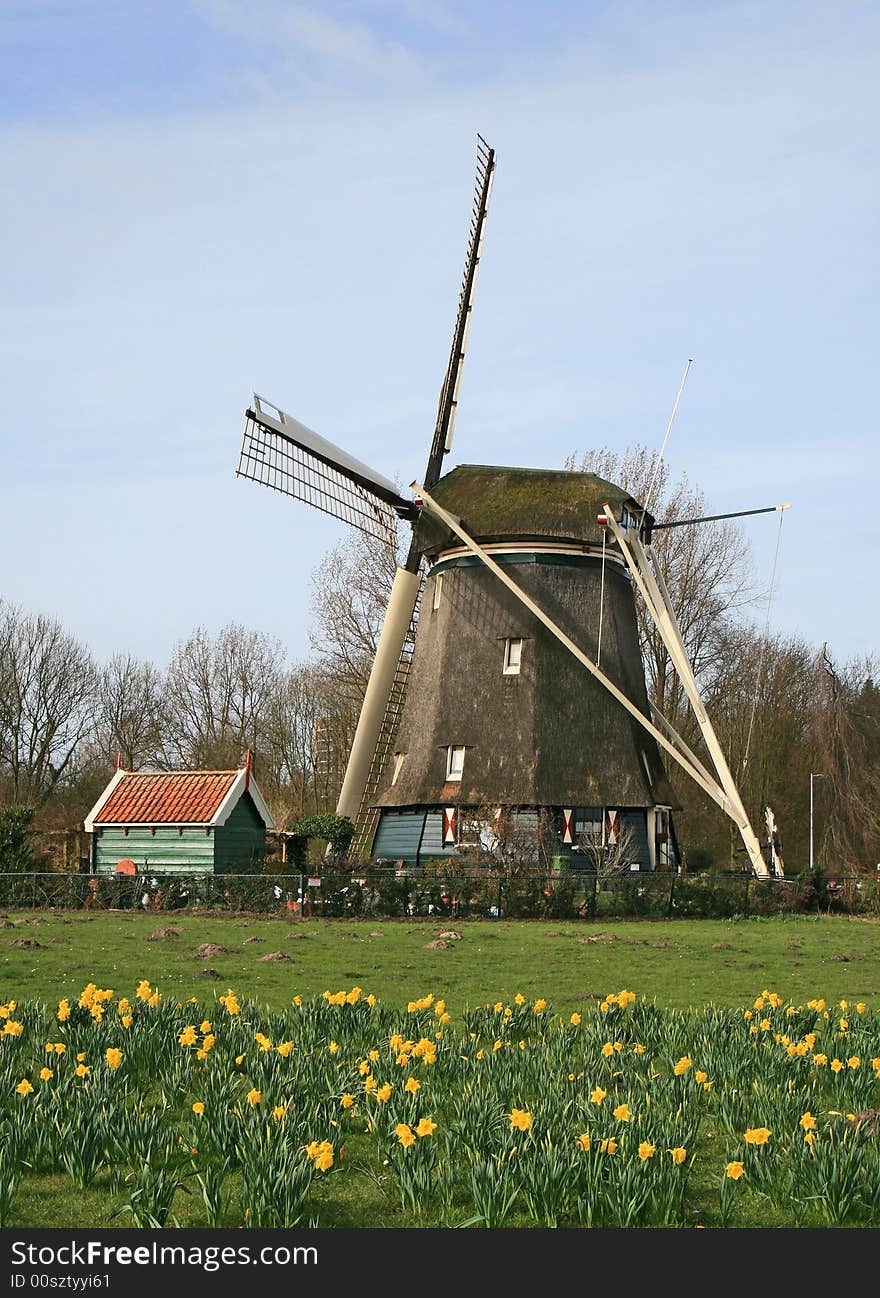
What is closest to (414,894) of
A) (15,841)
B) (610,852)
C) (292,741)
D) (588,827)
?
(610,852)

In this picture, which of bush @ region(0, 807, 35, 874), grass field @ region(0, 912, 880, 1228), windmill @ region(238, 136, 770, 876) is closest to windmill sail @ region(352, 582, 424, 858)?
windmill @ region(238, 136, 770, 876)

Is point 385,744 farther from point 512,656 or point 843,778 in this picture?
point 843,778

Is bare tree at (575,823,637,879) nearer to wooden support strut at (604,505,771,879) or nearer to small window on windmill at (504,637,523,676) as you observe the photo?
wooden support strut at (604,505,771,879)

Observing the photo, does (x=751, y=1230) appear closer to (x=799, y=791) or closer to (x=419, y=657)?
(x=419, y=657)

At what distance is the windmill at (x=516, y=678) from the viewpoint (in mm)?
28609

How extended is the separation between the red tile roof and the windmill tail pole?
13.5 feet

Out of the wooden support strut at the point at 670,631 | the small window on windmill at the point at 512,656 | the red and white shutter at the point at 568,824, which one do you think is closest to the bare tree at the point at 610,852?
the red and white shutter at the point at 568,824

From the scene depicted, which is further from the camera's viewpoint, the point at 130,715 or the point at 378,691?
the point at 130,715

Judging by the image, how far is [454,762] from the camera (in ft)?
98.1

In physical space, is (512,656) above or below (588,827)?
above

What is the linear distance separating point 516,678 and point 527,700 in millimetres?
620

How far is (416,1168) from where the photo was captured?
6035mm

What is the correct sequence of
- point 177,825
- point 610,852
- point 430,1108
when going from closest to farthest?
point 430,1108 < point 177,825 < point 610,852

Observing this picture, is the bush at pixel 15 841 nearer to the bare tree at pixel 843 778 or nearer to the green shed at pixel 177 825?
the green shed at pixel 177 825
